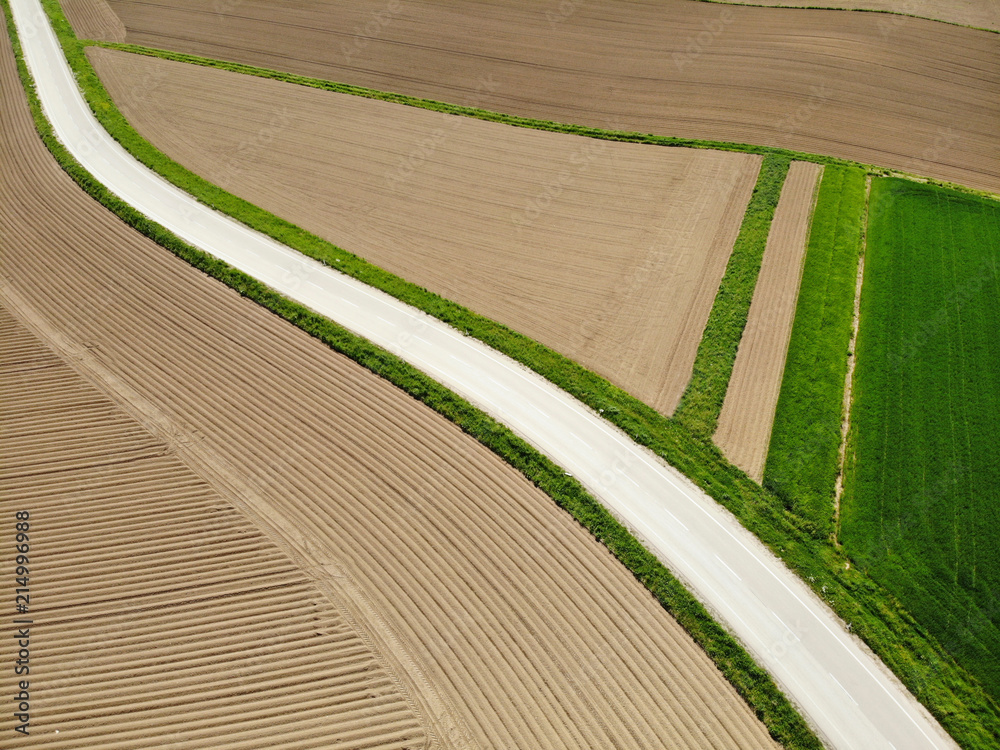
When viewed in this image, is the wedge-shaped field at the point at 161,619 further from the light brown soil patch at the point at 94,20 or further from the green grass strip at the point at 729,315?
the light brown soil patch at the point at 94,20

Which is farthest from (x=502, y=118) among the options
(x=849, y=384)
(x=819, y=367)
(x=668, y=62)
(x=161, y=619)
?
(x=161, y=619)

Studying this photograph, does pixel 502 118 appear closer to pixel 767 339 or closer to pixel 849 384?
pixel 767 339

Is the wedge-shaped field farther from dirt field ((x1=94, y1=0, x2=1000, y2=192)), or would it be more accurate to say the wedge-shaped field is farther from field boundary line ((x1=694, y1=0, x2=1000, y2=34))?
field boundary line ((x1=694, y1=0, x2=1000, y2=34))

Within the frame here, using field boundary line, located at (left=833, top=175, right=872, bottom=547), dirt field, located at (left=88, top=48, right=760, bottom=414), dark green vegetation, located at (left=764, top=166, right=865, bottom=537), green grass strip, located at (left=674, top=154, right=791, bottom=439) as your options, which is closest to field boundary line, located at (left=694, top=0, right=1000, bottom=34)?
dirt field, located at (left=88, top=48, right=760, bottom=414)

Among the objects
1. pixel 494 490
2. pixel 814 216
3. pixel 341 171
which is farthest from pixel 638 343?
pixel 341 171

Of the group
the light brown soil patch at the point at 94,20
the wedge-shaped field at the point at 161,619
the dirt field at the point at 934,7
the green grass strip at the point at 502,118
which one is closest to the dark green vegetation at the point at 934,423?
the green grass strip at the point at 502,118

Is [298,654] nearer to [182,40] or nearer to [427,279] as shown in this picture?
[427,279]
